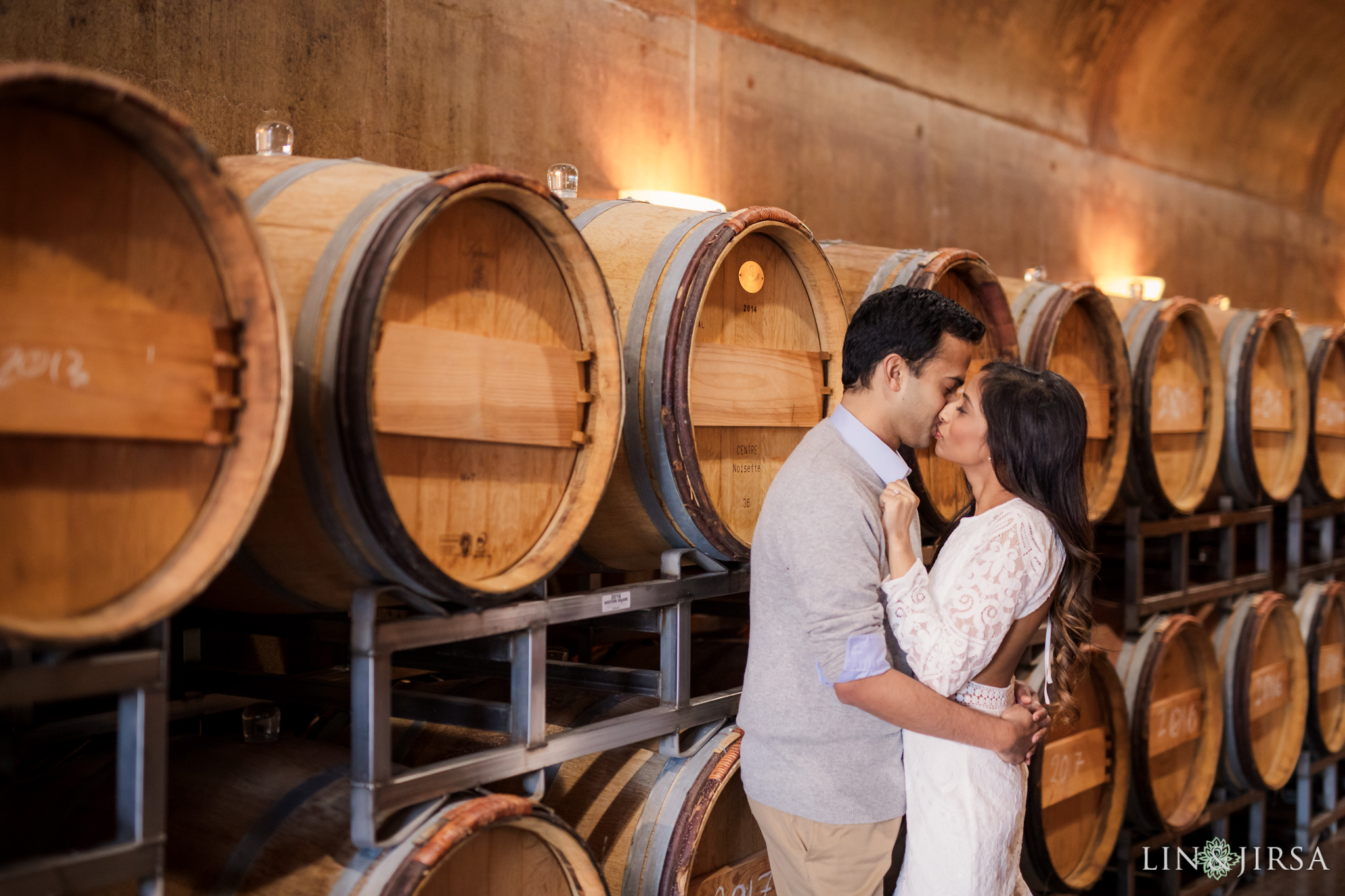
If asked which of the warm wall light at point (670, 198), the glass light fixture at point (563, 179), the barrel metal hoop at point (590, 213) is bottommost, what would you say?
the barrel metal hoop at point (590, 213)

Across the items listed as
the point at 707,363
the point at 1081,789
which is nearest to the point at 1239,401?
the point at 1081,789

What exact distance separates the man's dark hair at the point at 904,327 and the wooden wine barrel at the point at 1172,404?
1774 mm

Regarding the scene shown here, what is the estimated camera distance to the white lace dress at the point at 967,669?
2.07 metres

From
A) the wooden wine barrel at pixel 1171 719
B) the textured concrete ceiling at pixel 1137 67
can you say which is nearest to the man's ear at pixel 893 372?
the wooden wine barrel at pixel 1171 719

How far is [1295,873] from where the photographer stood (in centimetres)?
468

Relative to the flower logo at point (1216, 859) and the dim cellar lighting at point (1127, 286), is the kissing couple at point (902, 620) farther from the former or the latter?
the dim cellar lighting at point (1127, 286)

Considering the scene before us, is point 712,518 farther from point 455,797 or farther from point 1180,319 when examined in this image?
point 1180,319

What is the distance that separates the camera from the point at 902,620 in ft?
6.82

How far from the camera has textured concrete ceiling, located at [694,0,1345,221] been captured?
493 centimetres

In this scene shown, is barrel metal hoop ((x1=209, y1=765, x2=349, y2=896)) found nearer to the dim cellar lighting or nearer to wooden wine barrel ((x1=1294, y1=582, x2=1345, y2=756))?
wooden wine barrel ((x1=1294, y1=582, x2=1345, y2=756))

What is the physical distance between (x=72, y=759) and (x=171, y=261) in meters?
1.20

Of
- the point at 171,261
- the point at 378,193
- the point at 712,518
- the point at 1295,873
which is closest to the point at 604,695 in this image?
the point at 712,518

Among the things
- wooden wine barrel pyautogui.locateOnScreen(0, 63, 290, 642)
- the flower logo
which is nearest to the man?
wooden wine barrel pyautogui.locateOnScreen(0, 63, 290, 642)

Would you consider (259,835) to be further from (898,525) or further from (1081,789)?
(1081,789)
